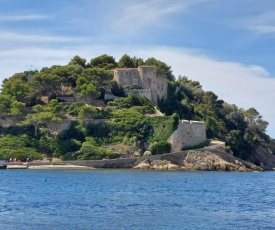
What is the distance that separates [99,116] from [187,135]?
12.1 m

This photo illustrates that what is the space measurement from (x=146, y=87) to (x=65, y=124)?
17456mm

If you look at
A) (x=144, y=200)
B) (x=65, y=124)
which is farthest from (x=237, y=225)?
(x=65, y=124)

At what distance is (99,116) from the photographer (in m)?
78.1

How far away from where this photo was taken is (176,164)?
7100 centimetres

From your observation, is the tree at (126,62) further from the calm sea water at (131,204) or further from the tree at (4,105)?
the calm sea water at (131,204)

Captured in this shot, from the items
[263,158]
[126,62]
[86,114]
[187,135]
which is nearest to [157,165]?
[187,135]

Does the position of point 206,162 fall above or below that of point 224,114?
below

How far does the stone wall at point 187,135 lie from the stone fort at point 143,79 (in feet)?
43.7

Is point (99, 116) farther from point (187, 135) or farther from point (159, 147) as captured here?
point (187, 135)

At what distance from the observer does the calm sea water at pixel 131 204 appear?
1043 inches

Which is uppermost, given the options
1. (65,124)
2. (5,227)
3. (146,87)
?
(146,87)

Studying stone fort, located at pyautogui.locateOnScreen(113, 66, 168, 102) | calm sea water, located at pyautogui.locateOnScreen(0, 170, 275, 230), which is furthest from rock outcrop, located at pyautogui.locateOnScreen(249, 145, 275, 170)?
calm sea water, located at pyautogui.locateOnScreen(0, 170, 275, 230)

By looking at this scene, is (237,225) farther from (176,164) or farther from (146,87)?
(146,87)

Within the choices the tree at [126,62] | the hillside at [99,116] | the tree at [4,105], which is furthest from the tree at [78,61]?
the tree at [4,105]
